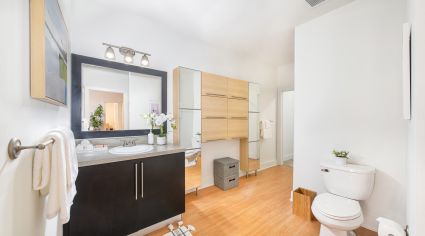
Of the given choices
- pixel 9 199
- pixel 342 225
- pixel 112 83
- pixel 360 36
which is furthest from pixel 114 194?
pixel 360 36

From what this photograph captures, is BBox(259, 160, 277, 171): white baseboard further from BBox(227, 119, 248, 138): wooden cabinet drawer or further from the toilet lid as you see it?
the toilet lid

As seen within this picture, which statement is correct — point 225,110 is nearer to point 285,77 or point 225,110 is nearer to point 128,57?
point 128,57

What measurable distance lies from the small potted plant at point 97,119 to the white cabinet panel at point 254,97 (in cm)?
255

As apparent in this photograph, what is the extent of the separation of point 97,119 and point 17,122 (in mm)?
1383

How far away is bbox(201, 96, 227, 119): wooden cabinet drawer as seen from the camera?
105 inches

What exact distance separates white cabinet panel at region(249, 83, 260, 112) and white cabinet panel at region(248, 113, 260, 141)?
5.1 inches

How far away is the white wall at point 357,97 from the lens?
169 cm

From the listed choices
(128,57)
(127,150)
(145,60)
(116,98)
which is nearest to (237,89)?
(145,60)

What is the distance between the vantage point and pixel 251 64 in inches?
144

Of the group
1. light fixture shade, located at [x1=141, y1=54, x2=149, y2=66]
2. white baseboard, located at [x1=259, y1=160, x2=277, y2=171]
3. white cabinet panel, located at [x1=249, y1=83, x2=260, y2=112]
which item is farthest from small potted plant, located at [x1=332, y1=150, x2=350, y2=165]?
light fixture shade, located at [x1=141, y1=54, x2=149, y2=66]

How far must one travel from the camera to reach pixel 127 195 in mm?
1630

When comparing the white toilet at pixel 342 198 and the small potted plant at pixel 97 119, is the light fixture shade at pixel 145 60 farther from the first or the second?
the white toilet at pixel 342 198

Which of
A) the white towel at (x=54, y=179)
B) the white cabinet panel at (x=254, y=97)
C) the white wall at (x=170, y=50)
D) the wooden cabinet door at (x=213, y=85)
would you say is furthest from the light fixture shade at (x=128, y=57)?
the white cabinet panel at (x=254, y=97)

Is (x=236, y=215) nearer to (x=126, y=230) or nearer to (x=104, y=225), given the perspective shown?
(x=126, y=230)
